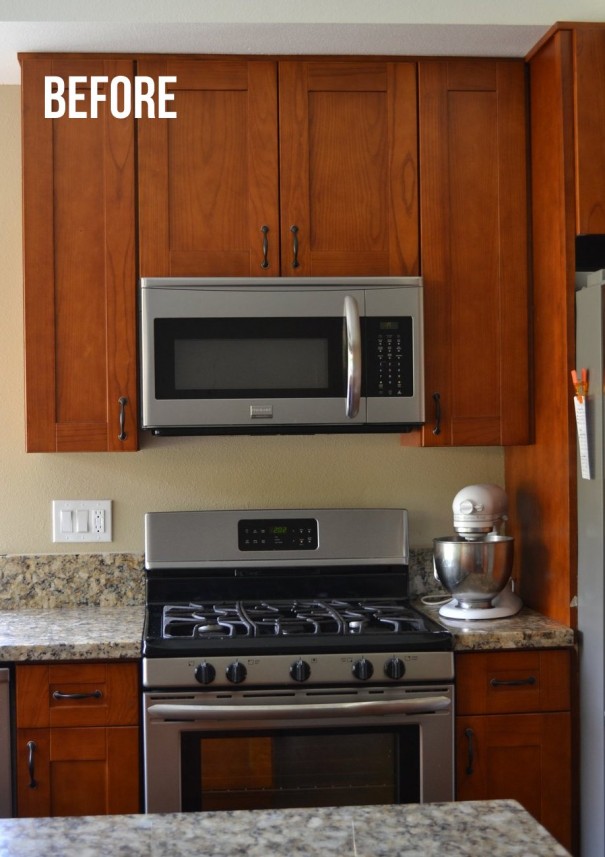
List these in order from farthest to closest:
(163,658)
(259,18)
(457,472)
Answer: (457,472), (259,18), (163,658)

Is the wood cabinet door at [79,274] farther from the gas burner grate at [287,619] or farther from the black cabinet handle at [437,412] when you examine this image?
the black cabinet handle at [437,412]

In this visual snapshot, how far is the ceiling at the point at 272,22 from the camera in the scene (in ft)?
7.92

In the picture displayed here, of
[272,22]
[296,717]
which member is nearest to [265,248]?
[272,22]

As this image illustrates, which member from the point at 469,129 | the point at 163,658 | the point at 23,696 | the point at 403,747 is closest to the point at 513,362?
the point at 469,129

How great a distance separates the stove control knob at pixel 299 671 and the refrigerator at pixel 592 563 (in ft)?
2.30

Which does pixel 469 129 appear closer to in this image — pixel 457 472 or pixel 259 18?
pixel 259 18

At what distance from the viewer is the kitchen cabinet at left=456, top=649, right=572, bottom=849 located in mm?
2320

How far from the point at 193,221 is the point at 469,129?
2.69 feet

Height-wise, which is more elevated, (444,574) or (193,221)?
(193,221)

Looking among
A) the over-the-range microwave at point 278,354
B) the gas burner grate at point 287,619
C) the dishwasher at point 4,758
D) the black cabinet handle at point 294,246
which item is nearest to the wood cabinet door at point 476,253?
the over-the-range microwave at point 278,354

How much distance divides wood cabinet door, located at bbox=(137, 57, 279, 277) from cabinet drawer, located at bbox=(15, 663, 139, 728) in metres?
1.08

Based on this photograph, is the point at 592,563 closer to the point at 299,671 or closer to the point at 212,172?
the point at 299,671

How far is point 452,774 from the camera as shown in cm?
228

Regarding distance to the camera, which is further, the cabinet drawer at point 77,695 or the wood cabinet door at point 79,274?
the wood cabinet door at point 79,274
